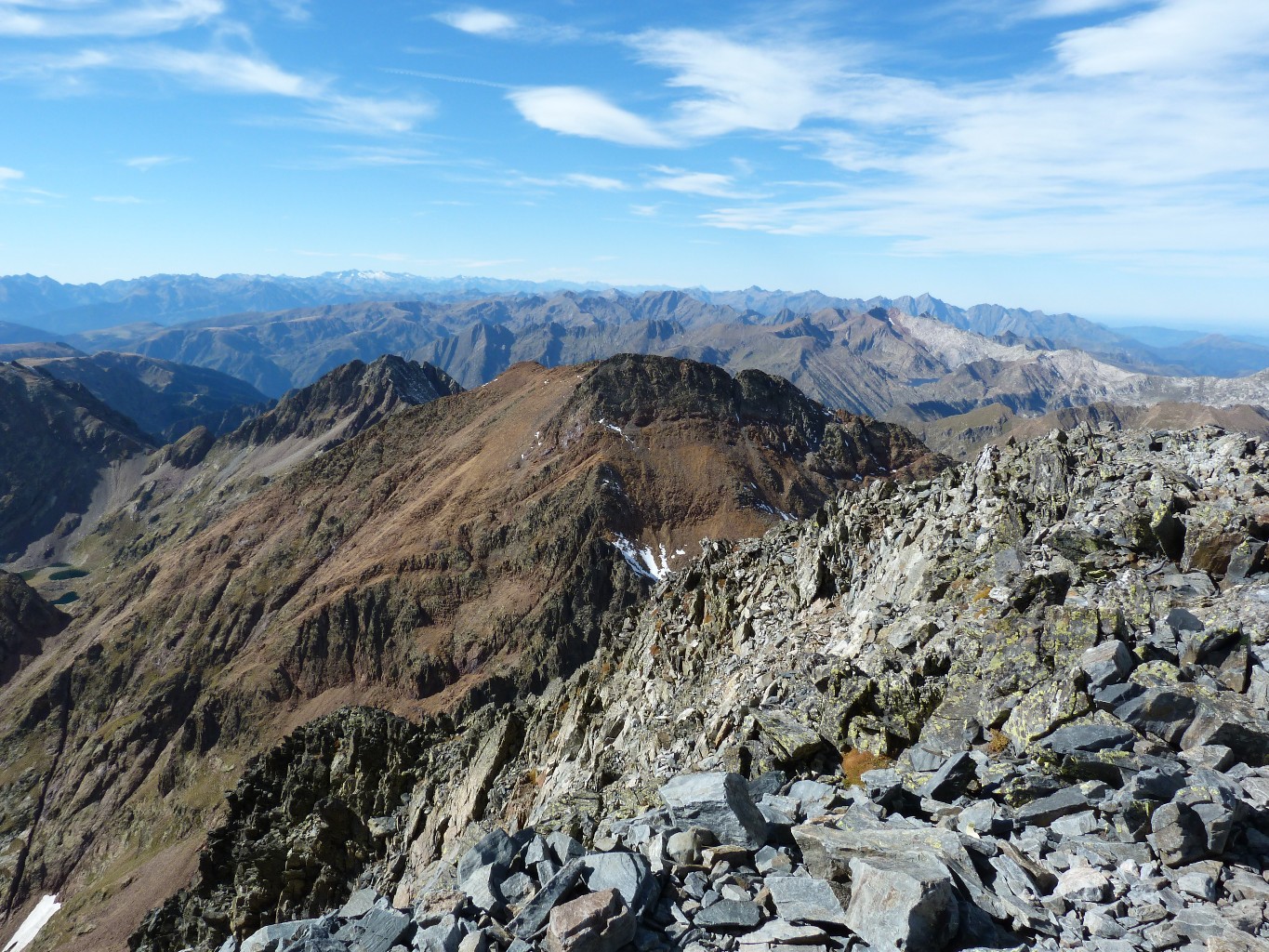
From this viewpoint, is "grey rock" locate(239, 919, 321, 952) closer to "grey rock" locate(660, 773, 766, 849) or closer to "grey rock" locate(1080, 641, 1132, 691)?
"grey rock" locate(660, 773, 766, 849)

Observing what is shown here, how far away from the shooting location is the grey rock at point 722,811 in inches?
445

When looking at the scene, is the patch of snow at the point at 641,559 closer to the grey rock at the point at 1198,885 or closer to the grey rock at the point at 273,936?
the grey rock at the point at 273,936

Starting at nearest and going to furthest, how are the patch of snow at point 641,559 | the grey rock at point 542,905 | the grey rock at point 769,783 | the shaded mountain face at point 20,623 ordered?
the grey rock at point 542,905 → the grey rock at point 769,783 → the patch of snow at point 641,559 → the shaded mountain face at point 20,623

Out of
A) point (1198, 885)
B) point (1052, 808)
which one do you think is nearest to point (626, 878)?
point (1052, 808)

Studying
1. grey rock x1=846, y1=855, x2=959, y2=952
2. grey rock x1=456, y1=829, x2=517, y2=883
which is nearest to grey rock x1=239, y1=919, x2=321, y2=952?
grey rock x1=456, y1=829, x2=517, y2=883

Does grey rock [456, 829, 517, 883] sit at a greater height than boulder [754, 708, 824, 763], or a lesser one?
lesser

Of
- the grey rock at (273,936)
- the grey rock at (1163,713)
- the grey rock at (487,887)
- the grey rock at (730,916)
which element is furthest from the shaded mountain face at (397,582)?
the grey rock at (1163,713)

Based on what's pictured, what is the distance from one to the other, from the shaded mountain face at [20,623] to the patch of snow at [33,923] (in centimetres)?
6382

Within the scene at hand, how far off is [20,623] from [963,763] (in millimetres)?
179228

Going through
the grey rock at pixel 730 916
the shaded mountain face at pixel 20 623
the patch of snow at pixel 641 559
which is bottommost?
the shaded mountain face at pixel 20 623

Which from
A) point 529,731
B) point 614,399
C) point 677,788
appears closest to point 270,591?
point 614,399

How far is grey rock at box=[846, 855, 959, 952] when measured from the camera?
861 centimetres

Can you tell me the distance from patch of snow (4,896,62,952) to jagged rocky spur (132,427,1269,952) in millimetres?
76484

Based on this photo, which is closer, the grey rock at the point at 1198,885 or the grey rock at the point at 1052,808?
the grey rock at the point at 1198,885
